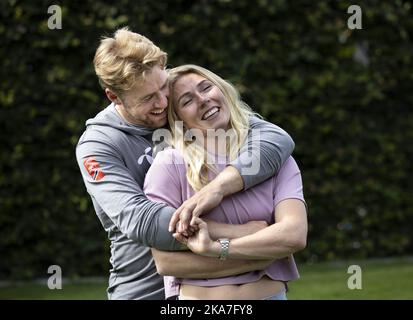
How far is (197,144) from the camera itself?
259cm

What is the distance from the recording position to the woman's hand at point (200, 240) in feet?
7.94

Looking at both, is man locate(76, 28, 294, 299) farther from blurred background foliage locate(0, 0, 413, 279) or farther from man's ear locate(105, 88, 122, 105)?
blurred background foliage locate(0, 0, 413, 279)

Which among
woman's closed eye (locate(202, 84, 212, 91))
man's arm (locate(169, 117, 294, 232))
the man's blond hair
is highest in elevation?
the man's blond hair

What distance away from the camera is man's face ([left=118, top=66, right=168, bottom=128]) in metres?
2.72

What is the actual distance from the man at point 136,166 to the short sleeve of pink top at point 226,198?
0.04 metres

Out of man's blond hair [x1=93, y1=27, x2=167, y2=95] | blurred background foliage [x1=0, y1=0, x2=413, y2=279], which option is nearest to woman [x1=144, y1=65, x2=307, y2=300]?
man's blond hair [x1=93, y1=27, x2=167, y2=95]

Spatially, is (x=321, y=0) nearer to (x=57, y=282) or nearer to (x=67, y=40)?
(x=67, y=40)

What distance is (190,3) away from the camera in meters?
6.33

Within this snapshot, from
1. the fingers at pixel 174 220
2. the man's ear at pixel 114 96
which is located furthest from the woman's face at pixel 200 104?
the fingers at pixel 174 220

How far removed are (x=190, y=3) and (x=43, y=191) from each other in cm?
190

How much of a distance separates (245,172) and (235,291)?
14.8 inches

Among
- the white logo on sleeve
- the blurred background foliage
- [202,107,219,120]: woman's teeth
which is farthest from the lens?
the blurred background foliage

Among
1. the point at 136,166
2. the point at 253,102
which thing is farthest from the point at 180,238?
the point at 253,102
